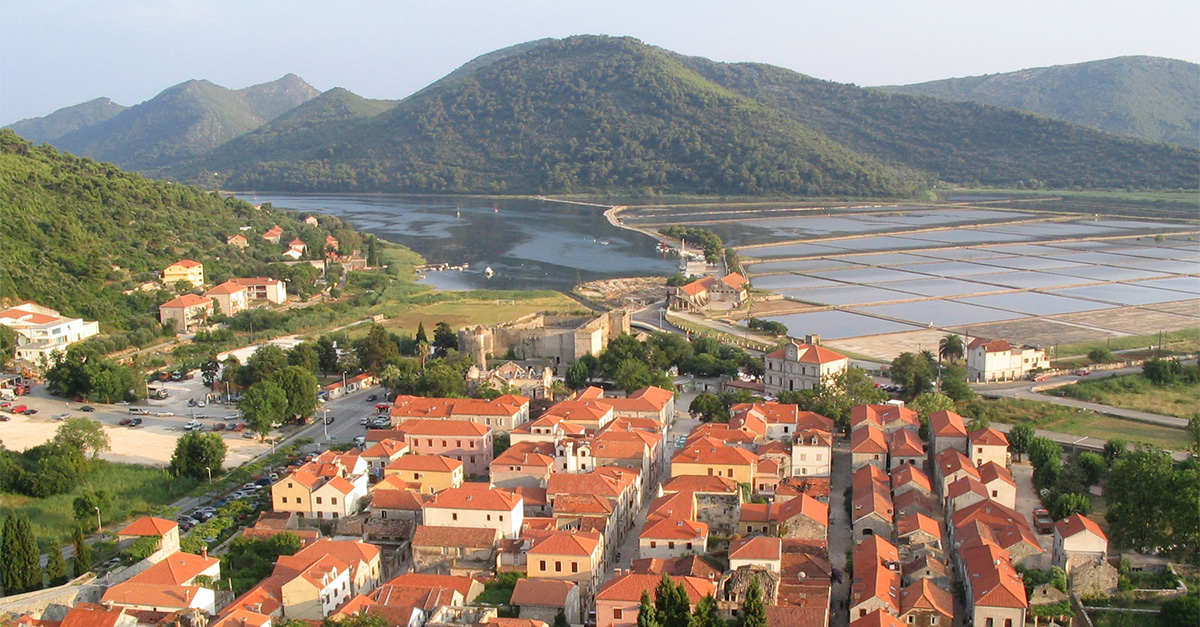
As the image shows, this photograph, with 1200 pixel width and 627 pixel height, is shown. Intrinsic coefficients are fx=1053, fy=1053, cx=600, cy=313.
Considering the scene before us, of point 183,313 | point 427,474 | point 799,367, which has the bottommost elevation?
point 427,474

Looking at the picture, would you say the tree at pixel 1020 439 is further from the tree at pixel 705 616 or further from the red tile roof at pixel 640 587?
the tree at pixel 705 616

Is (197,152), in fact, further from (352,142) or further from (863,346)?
(863,346)

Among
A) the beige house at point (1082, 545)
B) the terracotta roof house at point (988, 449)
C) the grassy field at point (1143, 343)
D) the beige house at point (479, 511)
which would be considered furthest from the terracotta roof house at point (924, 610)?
the grassy field at point (1143, 343)

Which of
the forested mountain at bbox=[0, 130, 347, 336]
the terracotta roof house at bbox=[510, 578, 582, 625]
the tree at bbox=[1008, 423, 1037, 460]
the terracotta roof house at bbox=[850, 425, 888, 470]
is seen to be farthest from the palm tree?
the forested mountain at bbox=[0, 130, 347, 336]

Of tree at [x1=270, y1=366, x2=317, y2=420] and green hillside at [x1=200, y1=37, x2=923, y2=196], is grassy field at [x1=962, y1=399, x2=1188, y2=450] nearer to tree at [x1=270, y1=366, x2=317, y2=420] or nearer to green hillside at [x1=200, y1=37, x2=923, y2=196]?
tree at [x1=270, y1=366, x2=317, y2=420]

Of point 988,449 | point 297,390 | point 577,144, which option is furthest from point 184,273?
point 577,144

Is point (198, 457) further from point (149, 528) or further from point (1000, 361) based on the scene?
point (1000, 361)
